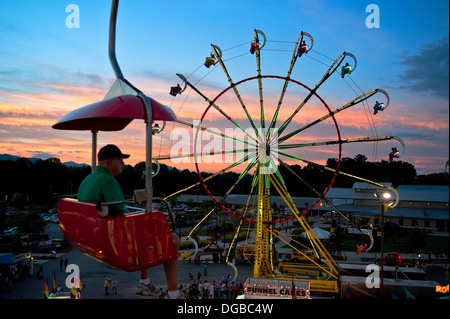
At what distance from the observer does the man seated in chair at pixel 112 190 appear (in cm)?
236

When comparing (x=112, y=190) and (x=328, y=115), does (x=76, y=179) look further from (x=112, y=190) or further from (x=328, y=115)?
(x=112, y=190)

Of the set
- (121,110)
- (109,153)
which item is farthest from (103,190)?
(121,110)

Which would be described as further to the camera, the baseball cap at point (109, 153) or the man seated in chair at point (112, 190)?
the baseball cap at point (109, 153)

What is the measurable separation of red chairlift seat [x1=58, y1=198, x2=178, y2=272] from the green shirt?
5.3 inches

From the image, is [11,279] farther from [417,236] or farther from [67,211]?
[417,236]

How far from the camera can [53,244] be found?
32.6m

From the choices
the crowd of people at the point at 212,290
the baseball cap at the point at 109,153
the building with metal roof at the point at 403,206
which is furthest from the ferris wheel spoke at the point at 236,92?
the building with metal roof at the point at 403,206

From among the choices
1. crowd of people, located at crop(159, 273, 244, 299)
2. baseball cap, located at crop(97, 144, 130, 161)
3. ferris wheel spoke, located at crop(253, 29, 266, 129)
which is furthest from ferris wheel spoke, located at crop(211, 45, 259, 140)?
baseball cap, located at crop(97, 144, 130, 161)

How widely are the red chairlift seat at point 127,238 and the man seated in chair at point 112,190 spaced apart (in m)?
0.10

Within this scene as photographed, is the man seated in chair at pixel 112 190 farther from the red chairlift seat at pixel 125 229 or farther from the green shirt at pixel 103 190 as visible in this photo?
the red chairlift seat at pixel 125 229

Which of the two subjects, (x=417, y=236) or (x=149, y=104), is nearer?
(x=149, y=104)

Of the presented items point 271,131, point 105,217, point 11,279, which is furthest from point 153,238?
point 11,279
